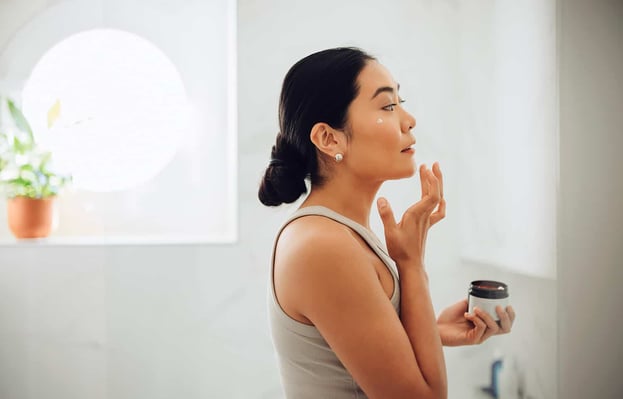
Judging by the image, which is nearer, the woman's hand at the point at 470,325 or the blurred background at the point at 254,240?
the woman's hand at the point at 470,325

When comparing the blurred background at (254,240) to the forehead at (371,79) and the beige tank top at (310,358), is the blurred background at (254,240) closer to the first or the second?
the forehead at (371,79)

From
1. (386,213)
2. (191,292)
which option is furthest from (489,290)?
(191,292)

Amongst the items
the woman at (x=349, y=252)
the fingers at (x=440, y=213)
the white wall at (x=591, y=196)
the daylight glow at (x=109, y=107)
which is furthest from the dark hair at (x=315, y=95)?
the daylight glow at (x=109, y=107)

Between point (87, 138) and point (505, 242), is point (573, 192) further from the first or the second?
point (87, 138)

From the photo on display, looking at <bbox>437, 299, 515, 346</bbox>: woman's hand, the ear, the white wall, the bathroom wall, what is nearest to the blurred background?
the bathroom wall

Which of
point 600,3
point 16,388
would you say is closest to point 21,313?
point 16,388

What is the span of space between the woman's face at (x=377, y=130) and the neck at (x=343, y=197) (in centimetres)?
3

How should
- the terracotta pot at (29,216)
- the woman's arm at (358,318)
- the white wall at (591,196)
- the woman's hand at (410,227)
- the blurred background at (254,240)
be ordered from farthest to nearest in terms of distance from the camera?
the terracotta pot at (29,216), the blurred background at (254,240), the white wall at (591,196), the woman's hand at (410,227), the woman's arm at (358,318)

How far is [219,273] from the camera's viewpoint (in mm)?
1538

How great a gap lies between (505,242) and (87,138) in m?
1.55

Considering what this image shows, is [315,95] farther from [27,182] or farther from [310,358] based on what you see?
[27,182]

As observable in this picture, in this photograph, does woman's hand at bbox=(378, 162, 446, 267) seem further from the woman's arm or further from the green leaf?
the green leaf

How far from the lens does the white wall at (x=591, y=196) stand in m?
1.09

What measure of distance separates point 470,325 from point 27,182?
1.46 m
